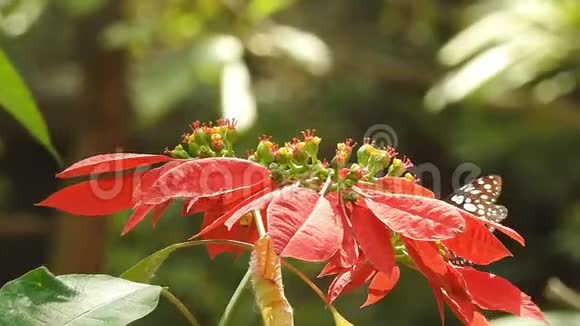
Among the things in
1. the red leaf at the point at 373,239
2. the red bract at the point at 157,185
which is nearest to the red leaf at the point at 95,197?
the red bract at the point at 157,185

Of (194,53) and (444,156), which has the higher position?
(194,53)

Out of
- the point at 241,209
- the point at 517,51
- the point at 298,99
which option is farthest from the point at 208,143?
the point at 298,99

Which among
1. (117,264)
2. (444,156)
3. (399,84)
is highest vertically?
(399,84)

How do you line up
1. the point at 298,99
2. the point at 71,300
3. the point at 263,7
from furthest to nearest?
the point at 298,99
the point at 263,7
the point at 71,300

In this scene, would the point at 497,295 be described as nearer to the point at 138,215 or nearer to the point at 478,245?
the point at 478,245

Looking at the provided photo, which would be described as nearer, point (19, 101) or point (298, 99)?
point (19, 101)

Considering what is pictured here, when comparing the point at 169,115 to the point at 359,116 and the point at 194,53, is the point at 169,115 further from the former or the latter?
the point at 194,53

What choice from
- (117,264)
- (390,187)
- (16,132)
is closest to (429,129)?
(117,264)

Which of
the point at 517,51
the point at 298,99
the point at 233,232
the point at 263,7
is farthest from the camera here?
the point at 298,99
